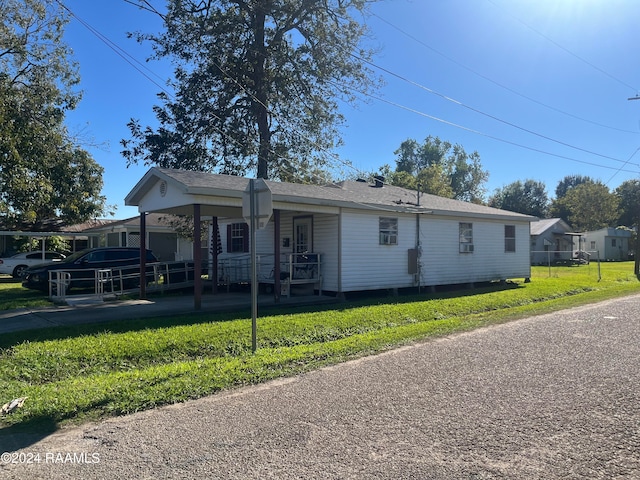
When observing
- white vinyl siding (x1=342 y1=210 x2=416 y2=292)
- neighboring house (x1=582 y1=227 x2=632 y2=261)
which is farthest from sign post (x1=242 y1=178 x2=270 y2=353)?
neighboring house (x1=582 y1=227 x2=632 y2=261)

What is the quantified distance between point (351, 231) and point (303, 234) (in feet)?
6.58

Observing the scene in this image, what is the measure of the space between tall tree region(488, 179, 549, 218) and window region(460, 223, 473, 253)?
183 feet

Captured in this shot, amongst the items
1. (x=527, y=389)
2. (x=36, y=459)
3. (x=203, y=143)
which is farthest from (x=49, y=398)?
(x=203, y=143)

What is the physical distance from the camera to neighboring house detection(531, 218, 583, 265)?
39.1m

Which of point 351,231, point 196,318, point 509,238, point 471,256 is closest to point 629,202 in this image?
point 509,238

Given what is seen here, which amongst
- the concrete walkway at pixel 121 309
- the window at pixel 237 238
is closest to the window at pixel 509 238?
the concrete walkway at pixel 121 309

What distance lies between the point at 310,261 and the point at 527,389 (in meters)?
9.79

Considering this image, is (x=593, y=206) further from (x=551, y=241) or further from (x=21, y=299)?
(x=21, y=299)

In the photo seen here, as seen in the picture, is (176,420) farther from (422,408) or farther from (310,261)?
(310,261)

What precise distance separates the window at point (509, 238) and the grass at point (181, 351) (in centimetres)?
762

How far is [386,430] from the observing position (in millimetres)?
4469

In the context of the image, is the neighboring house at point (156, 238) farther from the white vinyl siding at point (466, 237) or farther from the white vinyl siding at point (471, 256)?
the white vinyl siding at point (466, 237)

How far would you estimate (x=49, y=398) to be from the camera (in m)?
5.51

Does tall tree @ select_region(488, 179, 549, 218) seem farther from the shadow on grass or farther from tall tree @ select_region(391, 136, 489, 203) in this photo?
the shadow on grass
